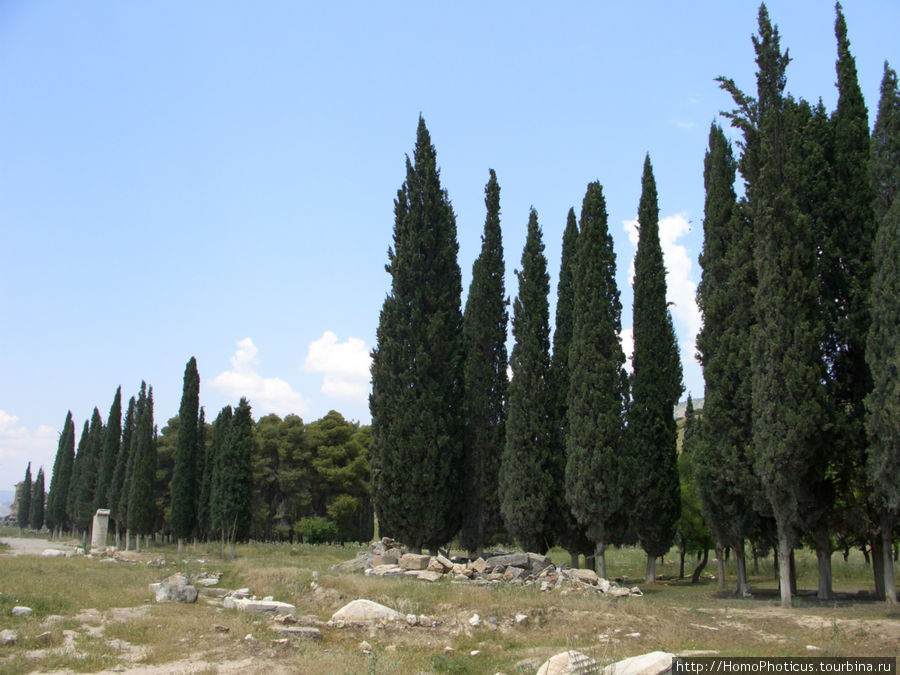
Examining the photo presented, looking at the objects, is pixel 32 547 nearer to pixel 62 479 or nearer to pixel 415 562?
pixel 62 479

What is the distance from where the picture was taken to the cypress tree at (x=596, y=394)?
76.4 feet

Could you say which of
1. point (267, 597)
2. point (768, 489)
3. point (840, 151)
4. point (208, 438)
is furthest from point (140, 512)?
point (840, 151)

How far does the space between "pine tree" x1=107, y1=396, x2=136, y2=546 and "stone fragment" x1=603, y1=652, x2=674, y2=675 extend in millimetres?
49097

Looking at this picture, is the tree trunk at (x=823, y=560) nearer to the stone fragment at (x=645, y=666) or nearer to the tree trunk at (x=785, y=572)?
the tree trunk at (x=785, y=572)

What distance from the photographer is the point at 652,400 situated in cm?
2638

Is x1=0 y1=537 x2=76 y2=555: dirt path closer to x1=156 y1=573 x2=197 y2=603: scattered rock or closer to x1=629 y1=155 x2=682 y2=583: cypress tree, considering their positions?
x1=156 y1=573 x2=197 y2=603: scattered rock

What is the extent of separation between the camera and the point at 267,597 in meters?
18.0

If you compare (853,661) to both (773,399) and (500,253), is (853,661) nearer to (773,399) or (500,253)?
(773,399)

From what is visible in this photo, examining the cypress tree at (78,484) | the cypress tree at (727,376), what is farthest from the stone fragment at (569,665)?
the cypress tree at (78,484)

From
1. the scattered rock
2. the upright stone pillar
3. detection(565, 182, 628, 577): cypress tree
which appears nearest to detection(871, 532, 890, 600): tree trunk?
detection(565, 182, 628, 577): cypress tree

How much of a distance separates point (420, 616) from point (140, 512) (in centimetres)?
3616

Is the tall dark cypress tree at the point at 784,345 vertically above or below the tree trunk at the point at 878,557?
above

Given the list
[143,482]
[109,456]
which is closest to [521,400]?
[143,482]

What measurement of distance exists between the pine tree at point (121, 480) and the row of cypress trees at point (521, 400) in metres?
33.3
